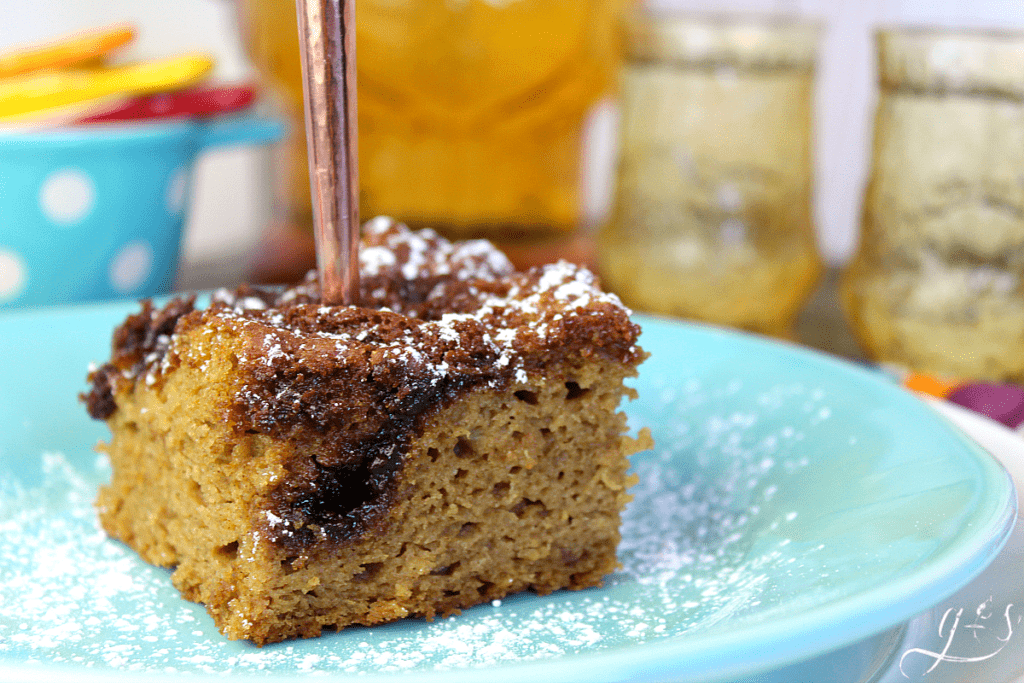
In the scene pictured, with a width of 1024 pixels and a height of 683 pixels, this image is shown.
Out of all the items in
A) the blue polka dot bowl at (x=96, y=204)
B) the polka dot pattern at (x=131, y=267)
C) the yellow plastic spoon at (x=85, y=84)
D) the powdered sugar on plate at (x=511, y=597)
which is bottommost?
the powdered sugar on plate at (x=511, y=597)

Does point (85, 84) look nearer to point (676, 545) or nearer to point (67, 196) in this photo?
point (67, 196)

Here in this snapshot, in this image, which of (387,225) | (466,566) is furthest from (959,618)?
(387,225)

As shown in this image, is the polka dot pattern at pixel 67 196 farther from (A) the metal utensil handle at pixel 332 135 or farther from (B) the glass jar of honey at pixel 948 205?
(B) the glass jar of honey at pixel 948 205

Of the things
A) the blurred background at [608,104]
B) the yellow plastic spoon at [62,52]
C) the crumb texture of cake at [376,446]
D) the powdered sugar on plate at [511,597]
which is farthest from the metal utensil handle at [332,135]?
the blurred background at [608,104]

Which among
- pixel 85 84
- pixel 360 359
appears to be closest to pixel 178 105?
pixel 85 84

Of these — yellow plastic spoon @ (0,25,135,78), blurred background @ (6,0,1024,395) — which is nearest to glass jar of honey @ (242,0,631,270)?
blurred background @ (6,0,1024,395)

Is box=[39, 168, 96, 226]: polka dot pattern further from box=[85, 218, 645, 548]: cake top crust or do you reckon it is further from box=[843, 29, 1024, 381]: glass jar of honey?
box=[843, 29, 1024, 381]: glass jar of honey

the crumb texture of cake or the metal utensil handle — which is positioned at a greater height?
the metal utensil handle
